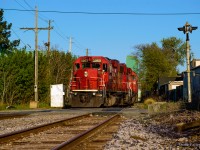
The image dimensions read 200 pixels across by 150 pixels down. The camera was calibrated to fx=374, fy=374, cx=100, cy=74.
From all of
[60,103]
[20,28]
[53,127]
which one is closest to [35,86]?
[60,103]

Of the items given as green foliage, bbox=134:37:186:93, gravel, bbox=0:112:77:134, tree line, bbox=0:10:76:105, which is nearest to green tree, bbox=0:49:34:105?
tree line, bbox=0:10:76:105

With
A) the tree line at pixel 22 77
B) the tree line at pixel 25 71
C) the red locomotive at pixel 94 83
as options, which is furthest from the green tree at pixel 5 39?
the red locomotive at pixel 94 83

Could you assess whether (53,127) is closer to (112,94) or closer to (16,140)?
(16,140)

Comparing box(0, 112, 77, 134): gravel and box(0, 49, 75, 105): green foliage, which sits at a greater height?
box(0, 49, 75, 105): green foliage

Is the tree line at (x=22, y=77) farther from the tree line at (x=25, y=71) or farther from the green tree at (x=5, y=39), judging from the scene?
the green tree at (x=5, y=39)

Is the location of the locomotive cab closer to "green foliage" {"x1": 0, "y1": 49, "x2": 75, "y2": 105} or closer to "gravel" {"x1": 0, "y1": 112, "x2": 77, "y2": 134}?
"green foliage" {"x1": 0, "y1": 49, "x2": 75, "y2": 105}

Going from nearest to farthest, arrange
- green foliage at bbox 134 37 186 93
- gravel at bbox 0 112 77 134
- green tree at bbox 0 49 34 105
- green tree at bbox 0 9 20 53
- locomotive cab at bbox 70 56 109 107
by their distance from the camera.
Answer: gravel at bbox 0 112 77 134, locomotive cab at bbox 70 56 109 107, green tree at bbox 0 49 34 105, green tree at bbox 0 9 20 53, green foliage at bbox 134 37 186 93

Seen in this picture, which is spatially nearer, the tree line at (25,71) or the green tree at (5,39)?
the tree line at (25,71)

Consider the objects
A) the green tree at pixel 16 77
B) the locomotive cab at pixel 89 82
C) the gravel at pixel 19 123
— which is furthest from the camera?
the green tree at pixel 16 77

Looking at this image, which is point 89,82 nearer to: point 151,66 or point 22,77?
point 22,77

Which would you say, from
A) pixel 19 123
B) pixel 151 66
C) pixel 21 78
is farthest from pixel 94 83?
pixel 151 66

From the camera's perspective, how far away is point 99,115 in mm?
20000

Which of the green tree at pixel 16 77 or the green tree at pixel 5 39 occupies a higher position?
the green tree at pixel 5 39

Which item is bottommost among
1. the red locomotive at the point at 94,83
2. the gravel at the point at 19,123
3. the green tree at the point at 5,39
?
the gravel at the point at 19,123
